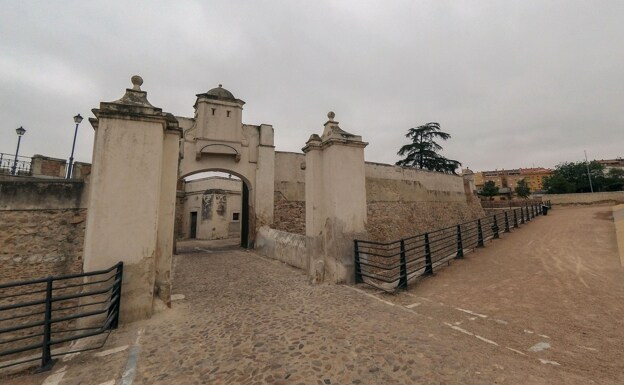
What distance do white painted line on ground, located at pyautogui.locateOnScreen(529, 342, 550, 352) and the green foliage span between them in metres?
52.1

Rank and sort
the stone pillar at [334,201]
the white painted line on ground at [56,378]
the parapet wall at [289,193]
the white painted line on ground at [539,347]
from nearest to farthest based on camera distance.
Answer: the white painted line on ground at [56,378], the white painted line on ground at [539,347], the stone pillar at [334,201], the parapet wall at [289,193]

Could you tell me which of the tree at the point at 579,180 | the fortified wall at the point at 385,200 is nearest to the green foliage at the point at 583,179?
the tree at the point at 579,180

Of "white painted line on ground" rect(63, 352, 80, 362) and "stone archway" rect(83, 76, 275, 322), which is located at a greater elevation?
"stone archway" rect(83, 76, 275, 322)

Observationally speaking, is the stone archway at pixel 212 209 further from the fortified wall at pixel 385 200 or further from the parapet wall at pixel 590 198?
the parapet wall at pixel 590 198

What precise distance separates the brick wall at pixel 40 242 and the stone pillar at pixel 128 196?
234 cm

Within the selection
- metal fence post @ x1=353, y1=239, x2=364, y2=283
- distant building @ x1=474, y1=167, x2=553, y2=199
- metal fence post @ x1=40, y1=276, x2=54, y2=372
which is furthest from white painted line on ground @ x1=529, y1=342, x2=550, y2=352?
distant building @ x1=474, y1=167, x2=553, y2=199

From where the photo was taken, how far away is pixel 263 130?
12672mm

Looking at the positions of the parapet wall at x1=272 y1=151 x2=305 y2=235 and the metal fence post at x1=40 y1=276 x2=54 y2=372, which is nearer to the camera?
the metal fence post at x1=40 y1=276 x2=54 y2=372

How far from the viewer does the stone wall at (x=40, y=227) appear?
5031mm

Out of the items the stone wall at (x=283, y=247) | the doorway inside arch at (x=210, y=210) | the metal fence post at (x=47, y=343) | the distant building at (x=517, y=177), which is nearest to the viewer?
the metal fence post at (x=47, y=343)

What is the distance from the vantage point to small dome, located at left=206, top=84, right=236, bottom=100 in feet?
38.6

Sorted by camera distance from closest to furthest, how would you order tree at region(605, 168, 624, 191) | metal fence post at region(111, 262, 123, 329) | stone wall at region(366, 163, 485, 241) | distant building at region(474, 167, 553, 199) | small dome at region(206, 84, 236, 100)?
metal fence post at region(111, 262, 123, 329) < small dome at region(206, 84, 236, 100) < stone wall at region(366, 163, 485, 241) < tree at region(605, 168, 624, 191) < distant building at region(474, 167, 553, 199)

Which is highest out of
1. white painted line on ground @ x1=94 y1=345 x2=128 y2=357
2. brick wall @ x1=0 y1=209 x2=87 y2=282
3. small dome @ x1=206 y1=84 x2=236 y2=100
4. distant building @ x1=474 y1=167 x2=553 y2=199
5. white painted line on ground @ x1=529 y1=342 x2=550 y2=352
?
distant building @ x1=474 y1=167 x2=553 y2=199

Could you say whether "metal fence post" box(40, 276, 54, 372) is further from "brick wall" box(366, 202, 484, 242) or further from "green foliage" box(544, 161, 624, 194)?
"green foliage" box(544, 161, 624, 194)
